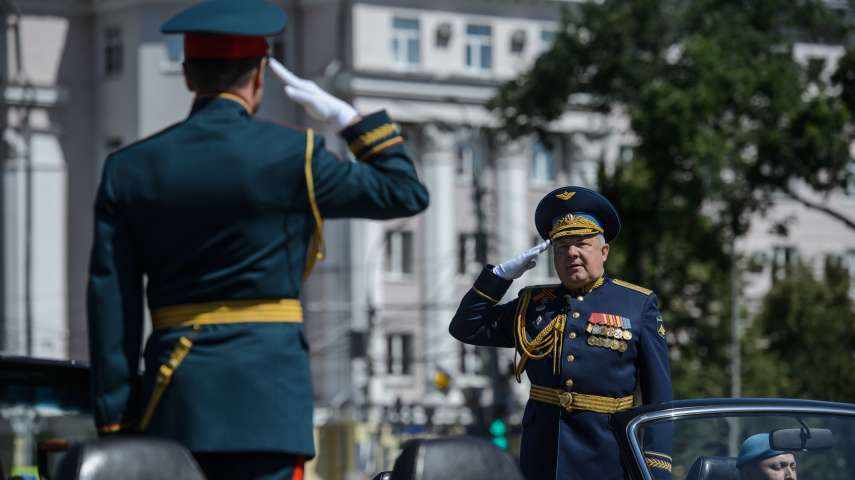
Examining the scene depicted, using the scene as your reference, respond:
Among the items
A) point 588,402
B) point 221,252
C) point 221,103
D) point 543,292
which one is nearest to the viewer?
point 221,252

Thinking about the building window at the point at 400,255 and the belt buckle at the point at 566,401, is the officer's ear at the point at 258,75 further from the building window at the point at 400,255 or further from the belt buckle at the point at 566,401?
the building window at the point at 400,255

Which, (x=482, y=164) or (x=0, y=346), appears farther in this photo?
(x=482, y=164)

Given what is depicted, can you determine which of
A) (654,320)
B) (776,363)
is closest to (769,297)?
(776,363)

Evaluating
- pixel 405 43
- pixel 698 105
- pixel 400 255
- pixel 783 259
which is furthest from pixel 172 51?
pixel 698 105

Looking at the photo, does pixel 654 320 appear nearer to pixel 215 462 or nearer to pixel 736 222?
pixel 215 462

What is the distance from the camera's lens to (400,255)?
196 feet

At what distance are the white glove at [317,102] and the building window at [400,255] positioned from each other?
5389cm

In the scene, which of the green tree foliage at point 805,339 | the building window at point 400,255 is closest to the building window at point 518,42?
the building window at point 400,255

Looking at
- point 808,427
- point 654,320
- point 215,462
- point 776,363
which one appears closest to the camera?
point 215,462

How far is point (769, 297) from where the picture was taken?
5766 cm

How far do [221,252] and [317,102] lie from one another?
50 cm

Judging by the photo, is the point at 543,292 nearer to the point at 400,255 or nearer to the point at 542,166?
the point at 400,255

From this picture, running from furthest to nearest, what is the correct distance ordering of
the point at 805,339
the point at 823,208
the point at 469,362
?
the point at 469,362 → the point at 805,339 → the point at 823,208

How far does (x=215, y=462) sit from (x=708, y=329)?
44.7 meters
